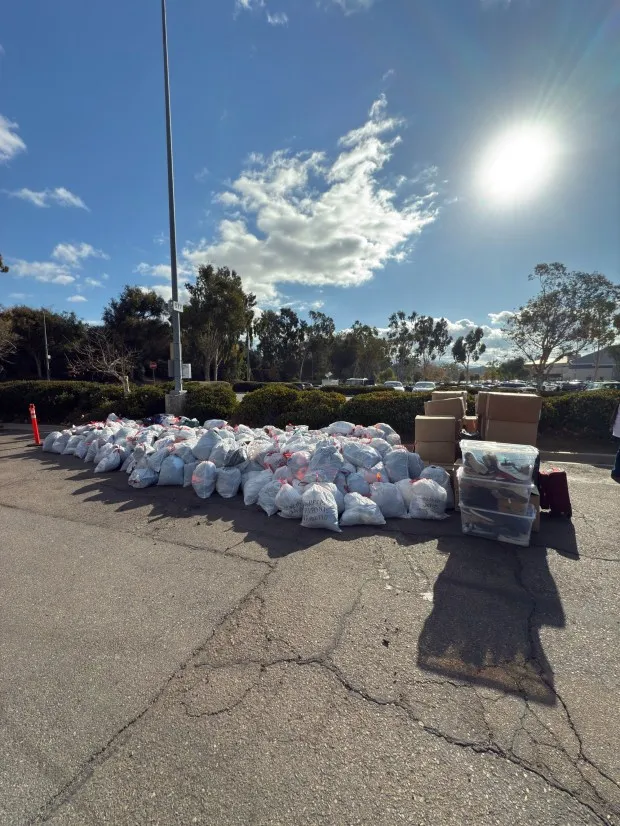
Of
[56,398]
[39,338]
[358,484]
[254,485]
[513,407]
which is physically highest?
[39,338]

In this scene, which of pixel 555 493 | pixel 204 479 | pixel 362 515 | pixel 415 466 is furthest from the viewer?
pixel 204 479

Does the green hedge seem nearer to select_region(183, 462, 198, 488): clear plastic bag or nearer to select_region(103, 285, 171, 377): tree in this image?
select_region(183, 462, 198, 488): clear plastic bag

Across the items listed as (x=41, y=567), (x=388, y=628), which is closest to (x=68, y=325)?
(x=41, y=567)

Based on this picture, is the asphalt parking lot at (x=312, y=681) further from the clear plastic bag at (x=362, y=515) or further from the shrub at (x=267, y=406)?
the shrub at (x=267, y=406)

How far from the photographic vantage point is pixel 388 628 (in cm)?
235

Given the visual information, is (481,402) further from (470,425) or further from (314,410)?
(314,410)

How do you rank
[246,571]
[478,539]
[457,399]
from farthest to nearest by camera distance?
1. [457,399]
2. [478,539]
3. [246,571]

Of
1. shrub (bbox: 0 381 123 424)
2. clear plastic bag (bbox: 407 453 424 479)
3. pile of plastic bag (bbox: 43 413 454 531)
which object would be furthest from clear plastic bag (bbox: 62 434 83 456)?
clear plastic bag (bbox: 407 453 424 479)

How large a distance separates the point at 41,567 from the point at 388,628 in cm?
304

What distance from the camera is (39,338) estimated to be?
35.6 meters

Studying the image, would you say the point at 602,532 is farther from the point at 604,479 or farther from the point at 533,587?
the point at 604,479

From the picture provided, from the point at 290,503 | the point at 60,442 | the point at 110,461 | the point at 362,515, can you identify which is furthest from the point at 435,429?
the point at 60,442

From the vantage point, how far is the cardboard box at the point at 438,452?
194 inches

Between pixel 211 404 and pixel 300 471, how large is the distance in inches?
223
